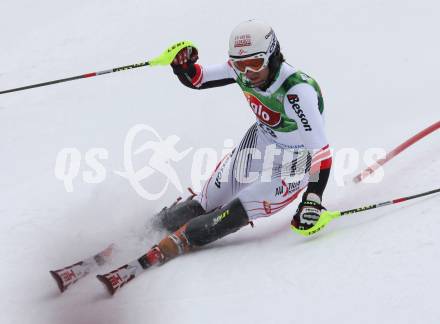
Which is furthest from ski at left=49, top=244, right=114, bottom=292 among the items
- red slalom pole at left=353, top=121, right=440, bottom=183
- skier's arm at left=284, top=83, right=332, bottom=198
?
red slalom pole at left=353, top=121, right=440, bottom=183

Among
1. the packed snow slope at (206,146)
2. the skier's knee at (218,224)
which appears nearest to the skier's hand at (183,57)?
the skier's knee at (218,224)

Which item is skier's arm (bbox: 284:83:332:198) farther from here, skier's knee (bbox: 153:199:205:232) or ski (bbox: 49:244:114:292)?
ski (bbox: 49:244:114:292)

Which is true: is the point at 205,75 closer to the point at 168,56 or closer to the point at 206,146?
the point at 168,56

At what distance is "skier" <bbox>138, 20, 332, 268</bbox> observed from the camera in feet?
15.2

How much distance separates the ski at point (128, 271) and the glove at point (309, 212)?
45.8 inches

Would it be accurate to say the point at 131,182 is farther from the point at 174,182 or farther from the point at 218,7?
the point at 218,7

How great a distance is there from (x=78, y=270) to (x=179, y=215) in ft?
3.40

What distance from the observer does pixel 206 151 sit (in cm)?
746

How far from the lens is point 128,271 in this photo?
191 inches

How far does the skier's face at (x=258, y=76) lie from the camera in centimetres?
474

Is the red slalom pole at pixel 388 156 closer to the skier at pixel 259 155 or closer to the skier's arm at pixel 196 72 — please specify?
the skier at pixel 259 155

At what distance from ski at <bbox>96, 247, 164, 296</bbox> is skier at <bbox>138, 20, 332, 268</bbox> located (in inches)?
0.5

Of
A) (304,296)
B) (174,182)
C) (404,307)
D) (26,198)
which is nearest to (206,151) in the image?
(174,182)

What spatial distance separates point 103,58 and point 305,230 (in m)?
6.14
